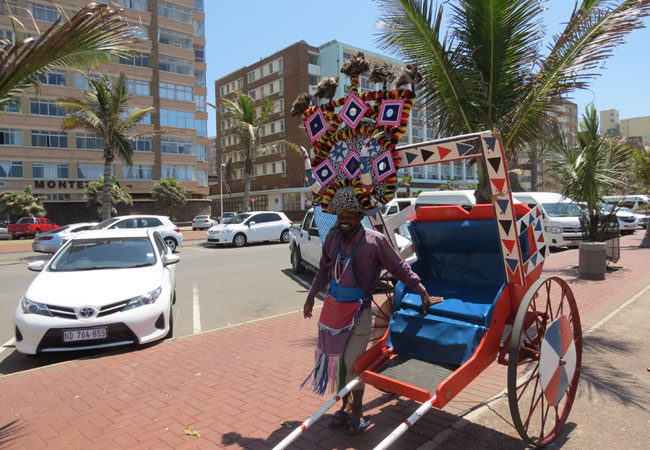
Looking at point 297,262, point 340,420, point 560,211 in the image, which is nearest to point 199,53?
point 560,211

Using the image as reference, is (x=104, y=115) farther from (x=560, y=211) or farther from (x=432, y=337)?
(x=432, y=337)

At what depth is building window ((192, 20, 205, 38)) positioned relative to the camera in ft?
183

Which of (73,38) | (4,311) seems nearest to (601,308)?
(73,38)

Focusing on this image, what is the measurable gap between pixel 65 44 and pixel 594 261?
1088cm

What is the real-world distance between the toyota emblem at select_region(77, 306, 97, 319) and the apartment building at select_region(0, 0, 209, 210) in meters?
33.1

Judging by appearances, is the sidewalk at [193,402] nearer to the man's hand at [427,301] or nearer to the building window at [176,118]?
the man's hand at [427,301]

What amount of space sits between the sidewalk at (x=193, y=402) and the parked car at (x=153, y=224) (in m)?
13.4

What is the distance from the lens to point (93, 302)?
549 cm

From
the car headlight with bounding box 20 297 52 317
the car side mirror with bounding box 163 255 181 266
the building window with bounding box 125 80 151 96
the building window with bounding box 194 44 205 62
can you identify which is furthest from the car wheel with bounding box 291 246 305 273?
the building window with bounding box 194 44 205 62

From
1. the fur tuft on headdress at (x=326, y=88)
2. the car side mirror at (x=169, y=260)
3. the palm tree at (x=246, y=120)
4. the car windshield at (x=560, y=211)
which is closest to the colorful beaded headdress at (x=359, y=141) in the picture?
the fur tuft on headdress at (x=326, y=88)

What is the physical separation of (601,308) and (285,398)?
19.8 ft

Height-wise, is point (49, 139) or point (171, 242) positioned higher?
point (49, 139)

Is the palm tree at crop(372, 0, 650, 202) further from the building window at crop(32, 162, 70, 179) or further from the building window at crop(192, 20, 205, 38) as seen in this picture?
the building window at crop(192, 20, 205, 38)

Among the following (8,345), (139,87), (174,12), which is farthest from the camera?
(174,12)
